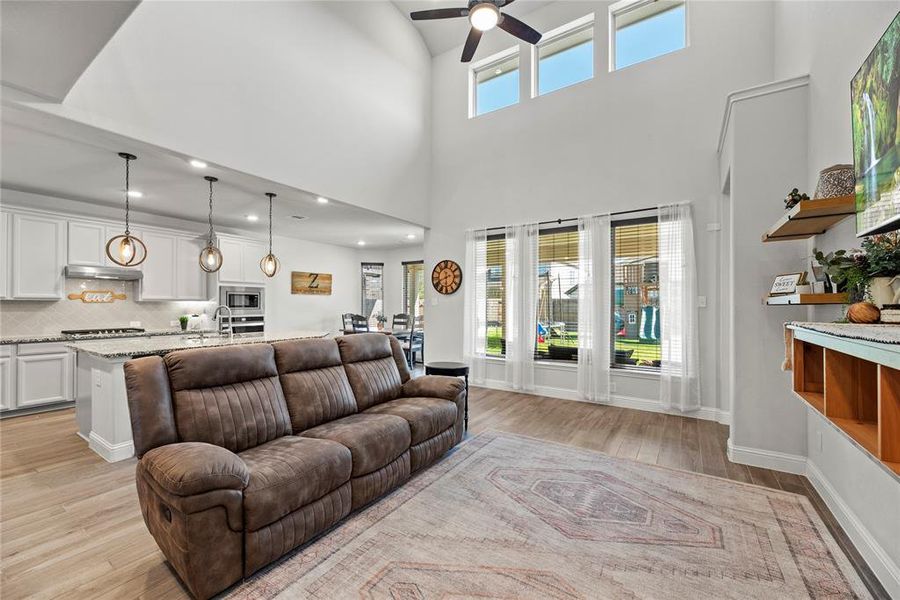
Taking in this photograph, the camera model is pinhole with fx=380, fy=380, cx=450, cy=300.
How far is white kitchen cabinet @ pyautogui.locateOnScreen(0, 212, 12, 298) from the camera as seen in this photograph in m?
4.44

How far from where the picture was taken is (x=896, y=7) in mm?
1691

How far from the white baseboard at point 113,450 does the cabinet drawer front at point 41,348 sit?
2.10 m

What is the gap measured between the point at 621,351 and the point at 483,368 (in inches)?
78.2

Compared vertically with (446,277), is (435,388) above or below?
below

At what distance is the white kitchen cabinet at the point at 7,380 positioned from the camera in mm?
4316

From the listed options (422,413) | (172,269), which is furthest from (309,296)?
(422,413)

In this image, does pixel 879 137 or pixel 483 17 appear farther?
pixel 483 17

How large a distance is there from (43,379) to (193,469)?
4.84 metres

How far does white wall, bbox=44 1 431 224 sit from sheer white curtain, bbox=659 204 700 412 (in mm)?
3665

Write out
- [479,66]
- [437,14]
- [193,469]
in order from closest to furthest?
[193,469], [437,14], [479,66]

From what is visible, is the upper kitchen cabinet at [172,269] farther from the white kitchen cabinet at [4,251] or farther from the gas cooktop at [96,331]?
the white kitchen cabinet at [4,251]

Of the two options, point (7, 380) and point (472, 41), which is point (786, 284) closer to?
point (472, 41)

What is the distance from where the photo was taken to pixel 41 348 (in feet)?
15.1

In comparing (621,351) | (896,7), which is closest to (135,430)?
(896,7)
